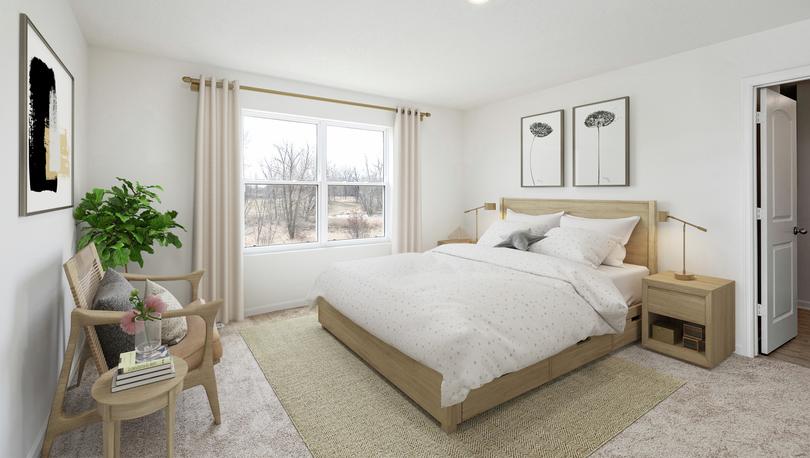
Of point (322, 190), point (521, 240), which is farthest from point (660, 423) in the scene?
point (322, 190)

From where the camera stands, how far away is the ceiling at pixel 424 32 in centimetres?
257

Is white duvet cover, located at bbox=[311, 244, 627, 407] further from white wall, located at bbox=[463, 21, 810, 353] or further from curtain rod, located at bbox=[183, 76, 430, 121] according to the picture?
curtain rod, located at bbox=[183, 76, 430, 121]

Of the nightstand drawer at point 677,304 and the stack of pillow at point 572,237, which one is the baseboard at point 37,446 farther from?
the nightstand drawer at point 677,304

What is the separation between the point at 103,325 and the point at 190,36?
90.3 inches

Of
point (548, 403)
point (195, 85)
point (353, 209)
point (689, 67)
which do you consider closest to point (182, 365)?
point (548, 403)

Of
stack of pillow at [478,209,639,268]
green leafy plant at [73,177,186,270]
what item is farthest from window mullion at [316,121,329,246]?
stack of pillow at [478,209,639,268]

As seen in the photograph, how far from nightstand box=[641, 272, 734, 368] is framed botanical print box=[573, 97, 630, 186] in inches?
45.1

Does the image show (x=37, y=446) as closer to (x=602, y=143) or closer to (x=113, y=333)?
(x=113, y=333)

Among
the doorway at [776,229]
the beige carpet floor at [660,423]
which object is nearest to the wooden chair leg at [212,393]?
the beige carpet floor at [660,423]

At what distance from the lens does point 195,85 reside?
3645 mm

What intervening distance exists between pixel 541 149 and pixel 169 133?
3.86 m

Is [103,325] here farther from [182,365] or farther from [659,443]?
[659,443]

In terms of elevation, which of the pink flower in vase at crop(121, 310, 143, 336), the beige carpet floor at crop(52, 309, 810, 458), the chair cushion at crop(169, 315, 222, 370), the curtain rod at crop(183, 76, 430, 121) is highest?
the curtain rod at crop(183, 76, 430, 121)

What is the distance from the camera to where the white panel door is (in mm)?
2996
